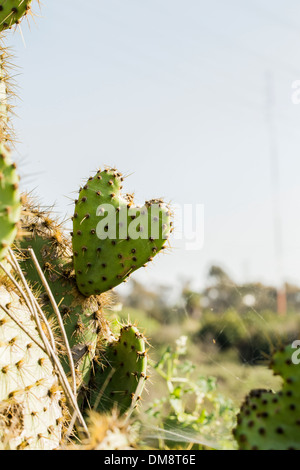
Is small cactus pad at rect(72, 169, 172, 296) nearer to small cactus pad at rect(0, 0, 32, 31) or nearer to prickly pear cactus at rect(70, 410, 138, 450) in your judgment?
small cactus pad at rect(0, 0, 32, 31)

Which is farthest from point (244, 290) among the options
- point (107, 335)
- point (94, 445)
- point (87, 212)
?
point (94, 445)

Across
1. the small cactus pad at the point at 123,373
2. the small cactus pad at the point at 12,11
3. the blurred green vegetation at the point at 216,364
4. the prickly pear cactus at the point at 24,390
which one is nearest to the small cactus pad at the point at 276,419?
the blurred green vegetation at the point at 216,364

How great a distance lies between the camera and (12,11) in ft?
3.88

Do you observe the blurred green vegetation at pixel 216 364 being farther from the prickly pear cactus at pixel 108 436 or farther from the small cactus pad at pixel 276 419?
the prickly pear cactus at pixel 108 436

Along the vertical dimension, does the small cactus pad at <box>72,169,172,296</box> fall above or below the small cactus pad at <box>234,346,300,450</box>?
above

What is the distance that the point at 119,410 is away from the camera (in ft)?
4.08

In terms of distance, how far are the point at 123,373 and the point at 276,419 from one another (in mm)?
660

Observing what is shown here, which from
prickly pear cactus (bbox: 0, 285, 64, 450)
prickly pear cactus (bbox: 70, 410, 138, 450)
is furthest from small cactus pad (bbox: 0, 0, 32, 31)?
prickly pear cactus (bbox: 70, 410, 138, 450)

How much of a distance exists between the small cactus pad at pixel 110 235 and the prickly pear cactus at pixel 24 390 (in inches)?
10.5

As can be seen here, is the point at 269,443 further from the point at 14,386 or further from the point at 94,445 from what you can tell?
the point at 14,386

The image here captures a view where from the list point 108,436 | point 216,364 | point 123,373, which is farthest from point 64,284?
point 216,364

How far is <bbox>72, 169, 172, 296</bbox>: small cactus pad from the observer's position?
120 centimetres

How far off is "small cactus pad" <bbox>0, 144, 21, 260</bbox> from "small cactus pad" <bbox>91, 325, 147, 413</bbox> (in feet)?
2.19
